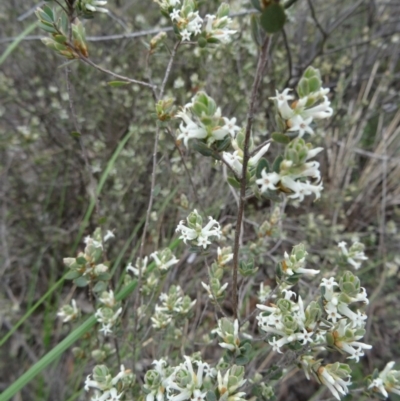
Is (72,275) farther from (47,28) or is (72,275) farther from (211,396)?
(47,28)

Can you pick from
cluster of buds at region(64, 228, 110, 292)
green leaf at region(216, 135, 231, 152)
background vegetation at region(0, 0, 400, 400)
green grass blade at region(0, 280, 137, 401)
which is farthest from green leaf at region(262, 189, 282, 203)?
background vegetation at region(0, 0, 400, 400)

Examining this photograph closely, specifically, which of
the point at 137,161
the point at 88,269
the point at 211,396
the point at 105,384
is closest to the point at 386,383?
the point at 211,396

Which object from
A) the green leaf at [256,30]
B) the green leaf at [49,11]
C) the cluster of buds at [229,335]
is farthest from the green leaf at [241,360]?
the green leaf at [49,11]

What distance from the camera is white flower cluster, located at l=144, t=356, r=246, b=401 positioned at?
868 millimetres

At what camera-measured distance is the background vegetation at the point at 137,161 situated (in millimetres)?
2250

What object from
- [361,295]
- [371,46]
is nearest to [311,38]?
[371,46]

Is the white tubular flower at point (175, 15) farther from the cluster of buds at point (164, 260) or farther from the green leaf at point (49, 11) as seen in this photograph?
the cluster of buds at point (164, 260)

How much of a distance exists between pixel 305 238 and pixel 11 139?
1709 millimetres

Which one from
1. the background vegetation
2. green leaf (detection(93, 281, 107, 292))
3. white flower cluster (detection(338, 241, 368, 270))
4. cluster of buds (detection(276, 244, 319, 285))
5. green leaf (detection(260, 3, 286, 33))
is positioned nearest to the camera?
green leaf (detection(260, 3, 286, 33))

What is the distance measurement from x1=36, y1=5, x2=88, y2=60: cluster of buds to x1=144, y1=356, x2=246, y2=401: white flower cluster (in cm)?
78

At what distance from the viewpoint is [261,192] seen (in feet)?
2.41

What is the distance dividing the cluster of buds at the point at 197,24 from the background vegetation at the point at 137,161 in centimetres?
97

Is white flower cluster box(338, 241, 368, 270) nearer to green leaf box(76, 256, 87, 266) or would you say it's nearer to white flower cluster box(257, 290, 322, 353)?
white flower cluster box(257, 290, 322, 353)

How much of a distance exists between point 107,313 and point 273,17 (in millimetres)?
918
